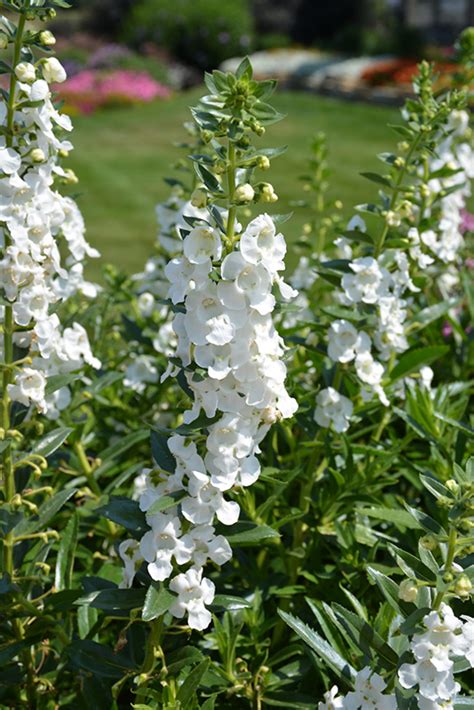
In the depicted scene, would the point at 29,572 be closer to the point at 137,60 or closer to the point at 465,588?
the point at 465,588

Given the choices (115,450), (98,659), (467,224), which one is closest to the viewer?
(98,659)

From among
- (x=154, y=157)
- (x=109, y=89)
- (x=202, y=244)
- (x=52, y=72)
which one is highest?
(x=52, y=72)

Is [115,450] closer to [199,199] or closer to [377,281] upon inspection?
[377,281]

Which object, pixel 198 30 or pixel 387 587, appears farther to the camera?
pixel 198 30

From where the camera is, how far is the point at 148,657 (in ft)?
6.67

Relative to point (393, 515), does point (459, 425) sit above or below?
above

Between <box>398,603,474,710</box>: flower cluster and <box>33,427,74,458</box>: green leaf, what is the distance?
1.06m

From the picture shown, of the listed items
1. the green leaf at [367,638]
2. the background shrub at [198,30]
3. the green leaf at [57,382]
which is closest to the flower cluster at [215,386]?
the green leaf at [367,638]

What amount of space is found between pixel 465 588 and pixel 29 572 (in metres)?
1.11

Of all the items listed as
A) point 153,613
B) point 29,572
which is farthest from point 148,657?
point 29,572

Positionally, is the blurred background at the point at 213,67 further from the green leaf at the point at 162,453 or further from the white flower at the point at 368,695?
the white flower at the point at 368,695

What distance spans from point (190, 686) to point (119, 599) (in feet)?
0.79

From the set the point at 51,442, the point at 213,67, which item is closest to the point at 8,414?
the point at 51,442

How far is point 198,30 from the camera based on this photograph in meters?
21.4
